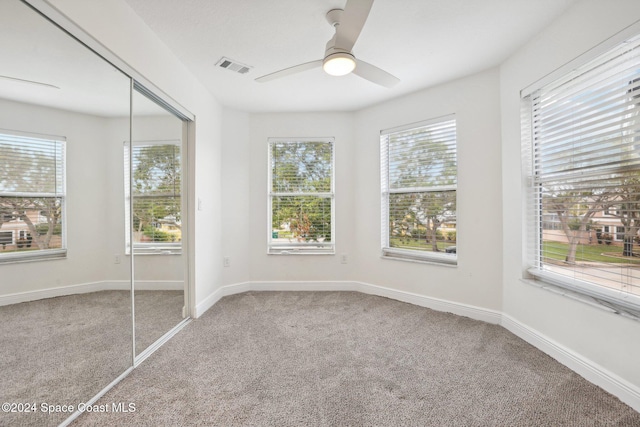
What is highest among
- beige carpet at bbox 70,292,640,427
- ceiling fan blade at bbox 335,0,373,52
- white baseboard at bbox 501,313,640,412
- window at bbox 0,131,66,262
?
ceiling fan blade at bbox 335,0,373,52

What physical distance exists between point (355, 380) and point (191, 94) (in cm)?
291

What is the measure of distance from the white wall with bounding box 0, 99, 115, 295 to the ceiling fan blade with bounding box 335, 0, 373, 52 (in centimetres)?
162

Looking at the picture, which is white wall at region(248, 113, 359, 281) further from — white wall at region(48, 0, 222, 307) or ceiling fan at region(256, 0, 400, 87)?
ceiling fan at region(256, 0, 400, 87)

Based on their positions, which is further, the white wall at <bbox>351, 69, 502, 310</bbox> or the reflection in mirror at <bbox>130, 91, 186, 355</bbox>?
the white wall at <bbox>351, 69, 502, 310</bbox>

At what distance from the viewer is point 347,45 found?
6.02 ft

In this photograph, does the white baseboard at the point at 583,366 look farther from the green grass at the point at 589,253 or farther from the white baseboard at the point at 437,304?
the green grass at the point at 589,253

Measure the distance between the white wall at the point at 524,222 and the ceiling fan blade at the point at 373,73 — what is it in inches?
46.4

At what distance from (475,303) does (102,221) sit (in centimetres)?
334

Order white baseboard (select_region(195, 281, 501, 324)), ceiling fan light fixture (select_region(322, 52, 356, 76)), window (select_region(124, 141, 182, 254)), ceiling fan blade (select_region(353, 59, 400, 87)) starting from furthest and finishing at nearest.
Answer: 1. white baseboard (select_region(195, 281, 501, 324))
2. window (select_region(124, 141, 182, 254))
3. ceiling fan blade (select_region(353, 59, 400, 87))
4. ceiling fan light fixture (select_region(322, 52, 356, 76))

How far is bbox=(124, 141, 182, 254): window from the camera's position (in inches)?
85.4

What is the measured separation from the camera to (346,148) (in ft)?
13.1

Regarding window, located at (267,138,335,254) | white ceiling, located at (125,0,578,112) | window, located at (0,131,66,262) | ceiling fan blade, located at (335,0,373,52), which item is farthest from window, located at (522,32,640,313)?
window, located at (0,131,66,262)

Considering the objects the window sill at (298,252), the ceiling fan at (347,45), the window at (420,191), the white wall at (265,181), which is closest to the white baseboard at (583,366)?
the window at (420,191)

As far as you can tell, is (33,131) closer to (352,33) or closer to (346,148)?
(352,33)
